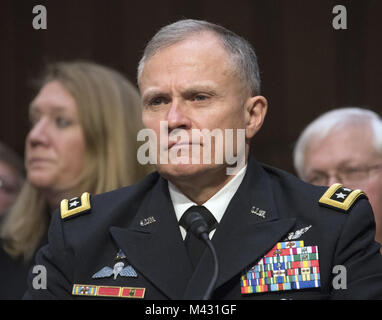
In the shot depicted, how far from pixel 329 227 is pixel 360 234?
0.09m

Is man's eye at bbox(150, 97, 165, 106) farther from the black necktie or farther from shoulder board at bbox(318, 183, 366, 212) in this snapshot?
shoulder board at bbox(318, 183, 366, 212)

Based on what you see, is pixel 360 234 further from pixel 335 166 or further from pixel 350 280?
pixel 335 166

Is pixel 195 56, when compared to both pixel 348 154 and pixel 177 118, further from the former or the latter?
pixel 348 154

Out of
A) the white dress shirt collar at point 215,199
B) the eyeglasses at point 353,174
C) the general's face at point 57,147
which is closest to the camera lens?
the white dress shirt collar at point 215,199

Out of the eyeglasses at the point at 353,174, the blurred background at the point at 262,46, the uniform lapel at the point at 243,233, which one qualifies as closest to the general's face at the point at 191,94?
the uniform lapel at the point at 243,233

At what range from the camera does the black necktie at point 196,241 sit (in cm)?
190

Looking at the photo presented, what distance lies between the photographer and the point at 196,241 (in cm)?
192

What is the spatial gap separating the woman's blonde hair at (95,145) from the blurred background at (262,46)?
377mm

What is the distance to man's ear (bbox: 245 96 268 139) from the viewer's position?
2.07m

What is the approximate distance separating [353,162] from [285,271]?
1084mm

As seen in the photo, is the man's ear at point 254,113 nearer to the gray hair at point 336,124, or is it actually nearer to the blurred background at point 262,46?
the gray hair at point 336,124

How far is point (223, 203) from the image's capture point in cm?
201

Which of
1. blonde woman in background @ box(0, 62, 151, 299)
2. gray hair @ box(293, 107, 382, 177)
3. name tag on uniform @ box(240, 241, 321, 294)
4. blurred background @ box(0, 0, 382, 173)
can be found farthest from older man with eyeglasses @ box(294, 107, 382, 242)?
name tag on uniform @ box(240, 241, 321, 294)

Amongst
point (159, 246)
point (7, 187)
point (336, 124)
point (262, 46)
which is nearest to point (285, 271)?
point (159, 246)
